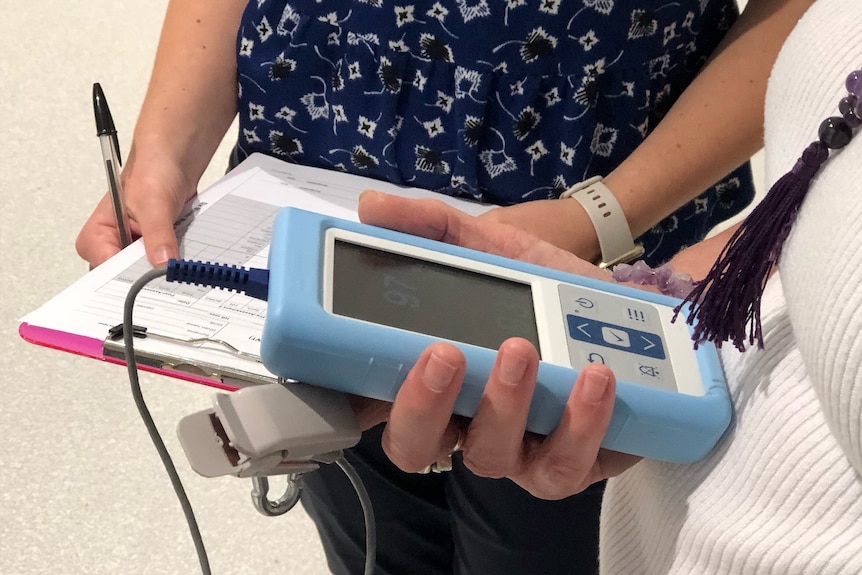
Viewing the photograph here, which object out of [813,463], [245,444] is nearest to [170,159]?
[245,444]

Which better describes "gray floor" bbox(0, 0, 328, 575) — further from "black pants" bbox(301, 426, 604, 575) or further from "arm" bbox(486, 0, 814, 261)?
"arm" bbox(486, 0, 814, 261)

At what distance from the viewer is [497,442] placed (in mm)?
353

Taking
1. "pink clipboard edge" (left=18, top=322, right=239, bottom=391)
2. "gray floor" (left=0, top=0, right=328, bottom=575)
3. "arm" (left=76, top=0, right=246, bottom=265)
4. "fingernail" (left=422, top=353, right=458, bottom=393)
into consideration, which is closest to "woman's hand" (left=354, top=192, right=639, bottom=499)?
"fingernail" (left=422, top=353, right=458, bottom=393)

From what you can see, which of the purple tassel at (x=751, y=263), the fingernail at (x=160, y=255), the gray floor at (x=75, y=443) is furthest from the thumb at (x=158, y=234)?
the gray floor at (x=75, y=443)

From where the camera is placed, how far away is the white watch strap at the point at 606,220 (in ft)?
1.78

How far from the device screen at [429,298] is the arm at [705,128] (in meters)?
0.16

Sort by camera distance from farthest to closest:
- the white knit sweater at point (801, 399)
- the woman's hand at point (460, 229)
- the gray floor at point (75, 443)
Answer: the gray floor at point (75, 443)
the woman's hand at point (460, 229)
the white knit sweater at point (801, 399)

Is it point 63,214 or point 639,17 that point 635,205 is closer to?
point 639,17

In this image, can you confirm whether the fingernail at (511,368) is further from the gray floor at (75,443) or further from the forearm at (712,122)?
the gray floor at (75,443)

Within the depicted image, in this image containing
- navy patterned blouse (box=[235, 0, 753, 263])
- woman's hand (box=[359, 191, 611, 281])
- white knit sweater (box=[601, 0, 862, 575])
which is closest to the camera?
white knit sweater (box=[601, 0, 862, 575])

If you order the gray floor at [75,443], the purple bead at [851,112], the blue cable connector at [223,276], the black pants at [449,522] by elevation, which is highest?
the purple bead at [851,112]

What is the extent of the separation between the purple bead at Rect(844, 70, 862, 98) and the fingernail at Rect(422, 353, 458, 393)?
0.18 meters

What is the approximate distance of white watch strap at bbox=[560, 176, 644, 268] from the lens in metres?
0.54

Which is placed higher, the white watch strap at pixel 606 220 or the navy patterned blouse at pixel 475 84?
the navy patterned blouse at pixel 475 84
